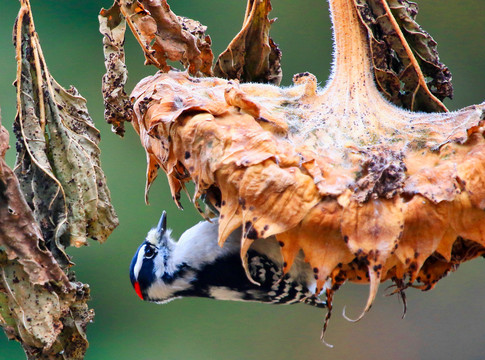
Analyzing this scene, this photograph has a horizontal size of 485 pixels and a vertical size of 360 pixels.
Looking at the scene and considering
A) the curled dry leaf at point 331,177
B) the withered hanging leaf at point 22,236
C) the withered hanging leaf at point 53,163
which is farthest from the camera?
the withered hanging leaf at point 53,163

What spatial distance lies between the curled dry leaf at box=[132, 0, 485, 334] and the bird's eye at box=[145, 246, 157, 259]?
1.46 feet

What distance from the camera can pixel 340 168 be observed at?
2.23 feet

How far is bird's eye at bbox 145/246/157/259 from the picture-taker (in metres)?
1.17

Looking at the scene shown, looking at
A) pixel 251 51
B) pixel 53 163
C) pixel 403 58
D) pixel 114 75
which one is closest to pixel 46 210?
pixel 53 163

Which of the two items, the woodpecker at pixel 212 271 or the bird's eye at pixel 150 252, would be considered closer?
the woodpecker at pixel 212 271

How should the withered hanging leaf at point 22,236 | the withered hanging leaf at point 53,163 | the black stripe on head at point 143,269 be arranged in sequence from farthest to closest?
the black stripe on head at point 143,269, the withered hanging leaf at point 53,163, the withered hanging leaf at point 22,236

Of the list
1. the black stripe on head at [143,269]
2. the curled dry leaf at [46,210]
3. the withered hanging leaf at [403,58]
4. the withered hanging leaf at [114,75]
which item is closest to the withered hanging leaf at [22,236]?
the curled dry leaf at [46,210]

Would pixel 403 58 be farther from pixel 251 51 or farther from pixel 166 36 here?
pixel 166 36

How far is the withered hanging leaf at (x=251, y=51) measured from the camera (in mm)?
958

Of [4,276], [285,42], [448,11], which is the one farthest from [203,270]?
[448,11]

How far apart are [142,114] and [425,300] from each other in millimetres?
1351

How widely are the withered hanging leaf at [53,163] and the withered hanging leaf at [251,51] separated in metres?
0.27

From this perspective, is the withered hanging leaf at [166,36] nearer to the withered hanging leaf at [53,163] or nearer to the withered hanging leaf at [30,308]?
the withered hanging leaf at [53,163]

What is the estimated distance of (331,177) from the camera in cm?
66
